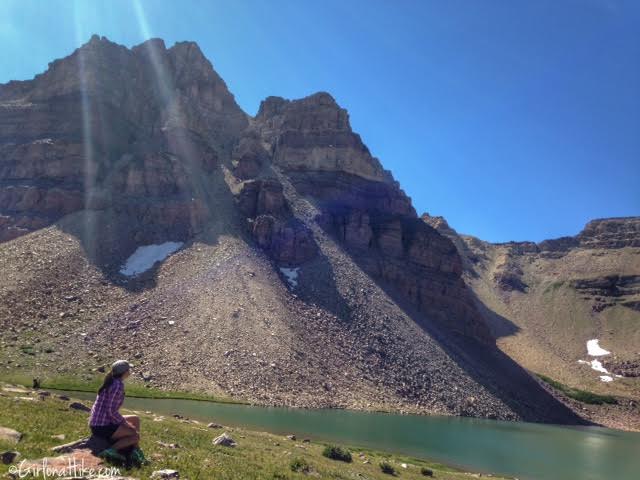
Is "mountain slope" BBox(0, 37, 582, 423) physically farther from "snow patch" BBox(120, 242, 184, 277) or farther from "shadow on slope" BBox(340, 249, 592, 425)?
"snow patch" BBox(120, 242, 184, 277)

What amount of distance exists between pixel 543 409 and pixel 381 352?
3511 centimetres

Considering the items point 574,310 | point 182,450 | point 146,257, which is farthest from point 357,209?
point 182,450

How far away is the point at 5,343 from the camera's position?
57.2 meters

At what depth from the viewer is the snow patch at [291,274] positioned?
86944mm

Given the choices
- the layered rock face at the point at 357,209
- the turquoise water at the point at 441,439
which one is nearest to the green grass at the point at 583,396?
the layered rock face at the point at 357,209

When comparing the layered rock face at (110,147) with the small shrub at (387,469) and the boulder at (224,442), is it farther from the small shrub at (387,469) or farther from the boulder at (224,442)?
the boulder at (224,442)

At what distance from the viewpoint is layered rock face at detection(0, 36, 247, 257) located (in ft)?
297

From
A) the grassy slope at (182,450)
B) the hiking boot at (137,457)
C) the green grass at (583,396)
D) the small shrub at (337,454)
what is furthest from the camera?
the green grass at (583,396)

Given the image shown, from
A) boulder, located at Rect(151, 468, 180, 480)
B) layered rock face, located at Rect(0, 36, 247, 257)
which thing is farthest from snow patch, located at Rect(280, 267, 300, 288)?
boulder, located at Rect(151, 468, 180, 480)

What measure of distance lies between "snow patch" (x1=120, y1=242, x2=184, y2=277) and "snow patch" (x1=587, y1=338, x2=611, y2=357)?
110 meters

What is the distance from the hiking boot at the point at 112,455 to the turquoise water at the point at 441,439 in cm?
2874

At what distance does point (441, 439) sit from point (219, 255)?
152 ft

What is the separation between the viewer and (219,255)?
3282 inches

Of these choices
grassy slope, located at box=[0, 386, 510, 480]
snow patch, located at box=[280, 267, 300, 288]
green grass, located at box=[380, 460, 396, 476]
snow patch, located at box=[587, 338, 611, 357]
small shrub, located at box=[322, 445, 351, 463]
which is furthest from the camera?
Answer: snow patch, located at box=[587, 338, 611, 357]
